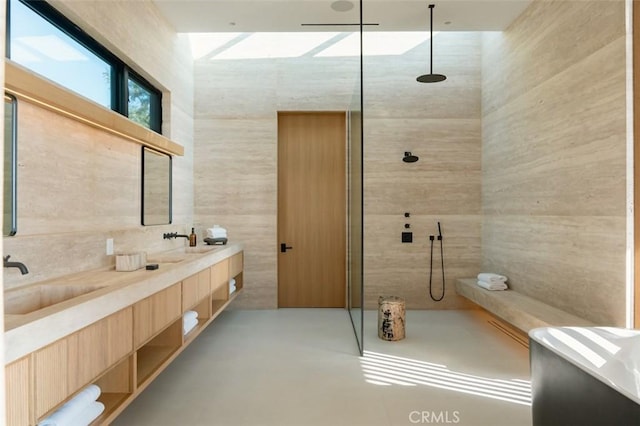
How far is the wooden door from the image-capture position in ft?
17.6

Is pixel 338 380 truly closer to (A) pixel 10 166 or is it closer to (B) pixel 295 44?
(A) pixel 10 166

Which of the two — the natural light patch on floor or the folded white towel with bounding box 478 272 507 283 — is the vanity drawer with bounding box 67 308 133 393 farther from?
the folded white towel with bounding box 478 272 507 283

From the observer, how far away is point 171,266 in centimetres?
290

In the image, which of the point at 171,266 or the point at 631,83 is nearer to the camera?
the point at 631,83

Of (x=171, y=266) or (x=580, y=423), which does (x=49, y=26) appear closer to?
(x=171, y=266)

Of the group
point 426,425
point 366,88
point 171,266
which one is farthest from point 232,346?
point 366,88

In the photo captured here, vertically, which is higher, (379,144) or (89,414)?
(379,144)

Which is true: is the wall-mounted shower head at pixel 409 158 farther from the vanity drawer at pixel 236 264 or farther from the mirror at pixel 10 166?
the mirror at pixel 10 166

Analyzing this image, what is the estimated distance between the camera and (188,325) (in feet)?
10.5

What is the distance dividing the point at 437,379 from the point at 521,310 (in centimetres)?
104

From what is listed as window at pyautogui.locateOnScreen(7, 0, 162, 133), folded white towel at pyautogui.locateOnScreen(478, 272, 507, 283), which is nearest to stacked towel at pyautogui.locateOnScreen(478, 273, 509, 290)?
Answer: folded white towel at pyautogui.locateOnScreen(478, 272, 507, 283)

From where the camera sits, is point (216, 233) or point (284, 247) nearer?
point (216, 233)

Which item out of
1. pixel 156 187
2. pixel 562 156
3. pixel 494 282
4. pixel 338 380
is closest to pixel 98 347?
pixel 338 380

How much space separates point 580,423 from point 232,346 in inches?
114
